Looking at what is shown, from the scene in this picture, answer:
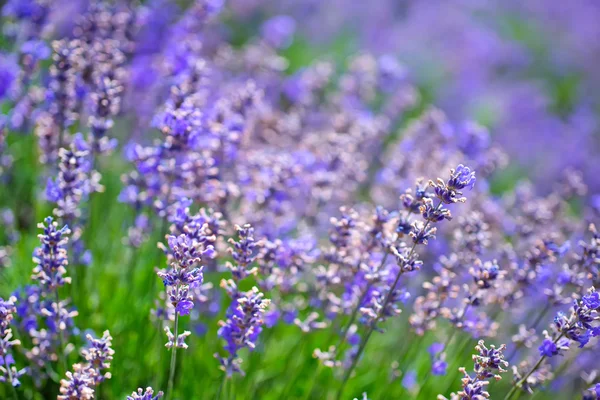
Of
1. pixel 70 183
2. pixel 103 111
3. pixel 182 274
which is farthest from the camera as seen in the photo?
pixel 103 111

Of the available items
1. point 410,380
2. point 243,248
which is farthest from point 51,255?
point 410,380

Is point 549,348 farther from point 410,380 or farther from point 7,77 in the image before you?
point 7,77

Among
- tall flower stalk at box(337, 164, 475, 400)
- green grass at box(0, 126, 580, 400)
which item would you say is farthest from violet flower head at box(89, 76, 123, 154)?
tall flower stalk at box(337, 164, 475, 400)

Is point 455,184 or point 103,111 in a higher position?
point 103,111

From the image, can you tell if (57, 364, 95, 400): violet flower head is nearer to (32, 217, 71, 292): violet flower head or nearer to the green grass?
(32, 217, 71, 292): violet flower head

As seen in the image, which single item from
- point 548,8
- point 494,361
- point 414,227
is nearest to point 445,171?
point 414,227

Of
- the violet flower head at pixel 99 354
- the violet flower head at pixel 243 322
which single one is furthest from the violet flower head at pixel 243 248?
the violet flower head at pixel 99 354

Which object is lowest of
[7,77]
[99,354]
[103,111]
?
[99,354]
